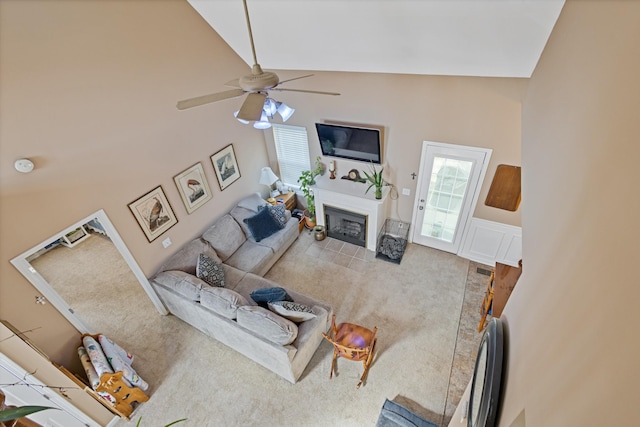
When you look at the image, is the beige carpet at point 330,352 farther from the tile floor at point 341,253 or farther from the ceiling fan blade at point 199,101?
the ceiling fan blade at point 199,101

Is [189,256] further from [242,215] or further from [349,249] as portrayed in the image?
[349,249]

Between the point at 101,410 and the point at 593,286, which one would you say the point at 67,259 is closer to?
the point at 101,410

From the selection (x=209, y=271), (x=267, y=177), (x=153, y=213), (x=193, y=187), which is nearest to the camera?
(x=153, y=213)

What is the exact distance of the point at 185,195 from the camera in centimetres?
425

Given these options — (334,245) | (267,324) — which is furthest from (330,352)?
(334,245)

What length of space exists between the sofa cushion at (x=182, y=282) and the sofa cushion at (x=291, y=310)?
1044mm

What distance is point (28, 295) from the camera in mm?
2840

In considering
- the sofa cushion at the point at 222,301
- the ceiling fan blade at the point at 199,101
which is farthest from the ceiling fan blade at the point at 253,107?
the sofa cushion at the point at 222,301

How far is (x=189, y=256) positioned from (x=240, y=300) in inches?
53.3

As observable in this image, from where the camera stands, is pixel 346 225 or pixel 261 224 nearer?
pixel 261 224

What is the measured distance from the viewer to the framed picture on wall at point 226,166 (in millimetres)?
4666

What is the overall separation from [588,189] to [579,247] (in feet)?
0.55

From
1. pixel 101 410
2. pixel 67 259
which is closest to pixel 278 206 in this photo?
pixel 101 410

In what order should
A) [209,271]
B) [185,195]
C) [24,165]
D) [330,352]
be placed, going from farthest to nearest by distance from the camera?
[185,195]
[209,271]
[330,352]
[24,165]
